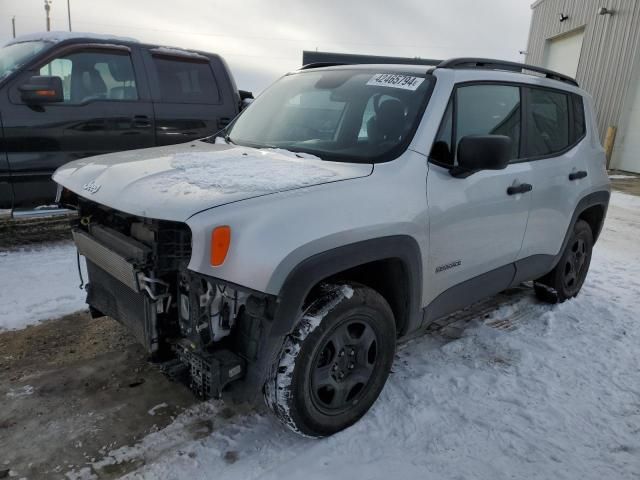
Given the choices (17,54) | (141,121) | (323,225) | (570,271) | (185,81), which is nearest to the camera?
(323,225)

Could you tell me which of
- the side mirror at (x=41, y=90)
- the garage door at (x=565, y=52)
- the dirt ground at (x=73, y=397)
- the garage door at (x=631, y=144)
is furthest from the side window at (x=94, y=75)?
the garage door at (x=565, y=52)

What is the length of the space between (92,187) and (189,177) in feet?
1.66

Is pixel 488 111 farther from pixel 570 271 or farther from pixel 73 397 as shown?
pixel 73 397

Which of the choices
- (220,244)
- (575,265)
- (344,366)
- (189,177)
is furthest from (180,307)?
(575,265)

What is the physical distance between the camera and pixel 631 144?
594 inches

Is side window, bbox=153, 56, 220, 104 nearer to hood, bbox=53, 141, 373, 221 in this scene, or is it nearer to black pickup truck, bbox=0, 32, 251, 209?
black pickup truck, bbox=0, 32, 251, 209

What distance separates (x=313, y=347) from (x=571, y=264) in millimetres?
3118

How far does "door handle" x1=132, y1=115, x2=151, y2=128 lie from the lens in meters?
5.62

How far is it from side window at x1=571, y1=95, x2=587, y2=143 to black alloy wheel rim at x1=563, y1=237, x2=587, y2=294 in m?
0.90

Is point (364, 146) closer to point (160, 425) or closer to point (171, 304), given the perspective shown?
point (171, 304)

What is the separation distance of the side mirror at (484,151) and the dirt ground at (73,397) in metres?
1.99

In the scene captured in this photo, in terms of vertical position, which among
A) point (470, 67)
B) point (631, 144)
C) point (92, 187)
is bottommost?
point (631, 144)

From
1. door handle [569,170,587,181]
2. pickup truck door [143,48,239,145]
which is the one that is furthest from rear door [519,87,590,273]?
pickup truck door [143,48,239,145]

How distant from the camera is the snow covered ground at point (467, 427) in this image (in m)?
2.44
